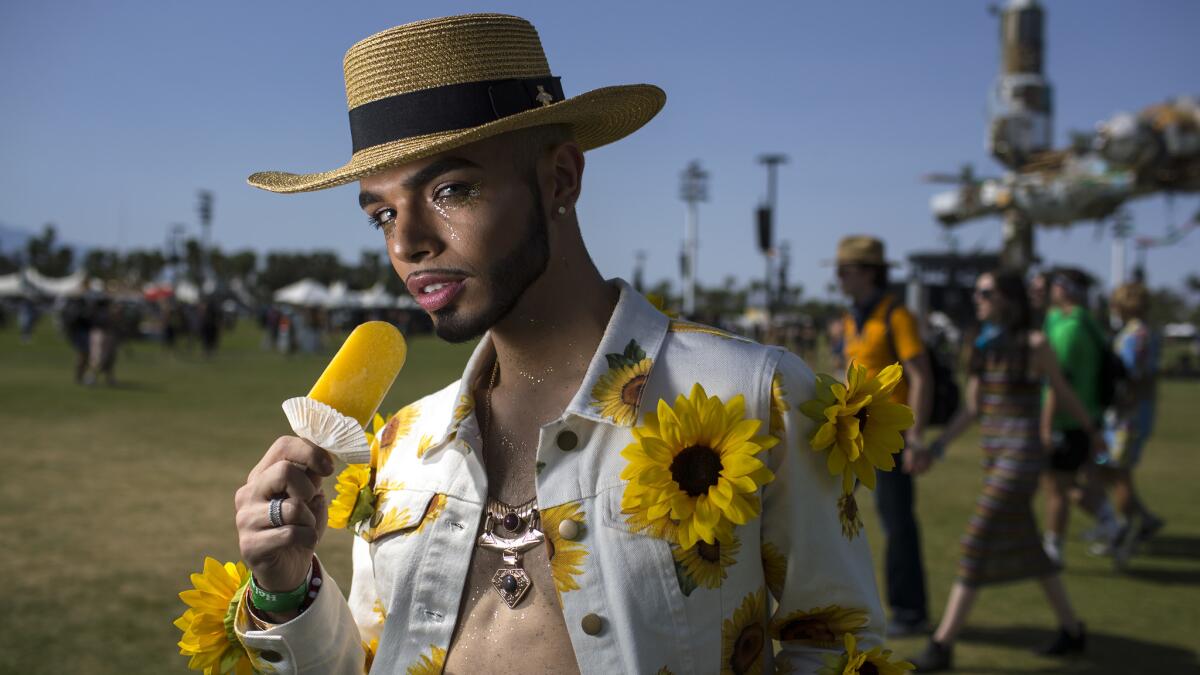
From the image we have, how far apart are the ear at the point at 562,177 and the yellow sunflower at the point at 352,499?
2.32 feet

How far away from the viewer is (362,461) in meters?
1.76

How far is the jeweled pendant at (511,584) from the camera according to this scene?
1816mm

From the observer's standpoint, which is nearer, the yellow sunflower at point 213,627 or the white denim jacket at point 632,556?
the white denim jacket at point 632,556

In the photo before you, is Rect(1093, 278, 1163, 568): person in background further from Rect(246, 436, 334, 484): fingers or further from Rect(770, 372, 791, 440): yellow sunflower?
Rect(246, 436, 334, 484): fingers

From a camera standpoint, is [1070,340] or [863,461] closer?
[863,461]

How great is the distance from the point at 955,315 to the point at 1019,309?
49.0m

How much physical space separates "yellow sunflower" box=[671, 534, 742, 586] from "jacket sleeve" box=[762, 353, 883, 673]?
0.09 meters

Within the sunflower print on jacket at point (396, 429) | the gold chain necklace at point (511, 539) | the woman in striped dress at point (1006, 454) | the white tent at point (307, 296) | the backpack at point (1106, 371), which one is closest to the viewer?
the gold chain necklace at point (511, 539)

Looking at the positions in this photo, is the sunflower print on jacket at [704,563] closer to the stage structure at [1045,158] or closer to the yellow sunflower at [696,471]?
the yellow sunflower at [696,471]

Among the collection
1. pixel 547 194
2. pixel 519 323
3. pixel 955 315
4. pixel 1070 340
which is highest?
pixel 547 194

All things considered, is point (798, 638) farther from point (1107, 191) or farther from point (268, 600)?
point (1107, 191)

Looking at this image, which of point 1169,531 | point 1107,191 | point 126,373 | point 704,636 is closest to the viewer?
point 704,636

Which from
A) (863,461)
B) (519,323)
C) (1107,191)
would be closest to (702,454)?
(863,461)

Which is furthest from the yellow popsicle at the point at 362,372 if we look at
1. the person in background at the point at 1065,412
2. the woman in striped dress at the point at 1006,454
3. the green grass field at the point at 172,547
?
the person in background at the point at 1065,412
